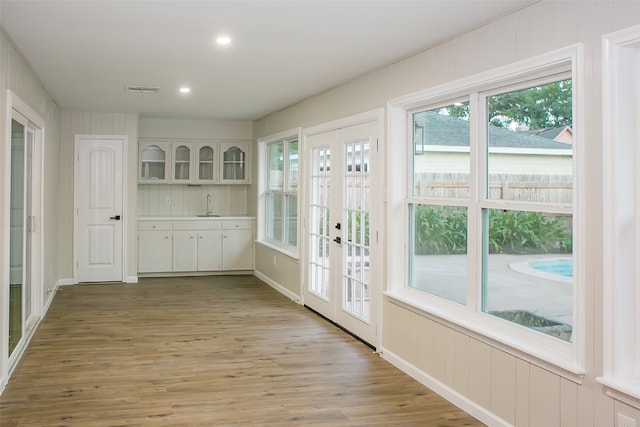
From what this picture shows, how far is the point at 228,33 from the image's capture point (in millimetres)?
3822

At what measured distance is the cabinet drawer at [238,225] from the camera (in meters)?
8.96

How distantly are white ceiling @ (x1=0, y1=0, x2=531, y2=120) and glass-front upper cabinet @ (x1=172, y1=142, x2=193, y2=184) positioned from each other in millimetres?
2928

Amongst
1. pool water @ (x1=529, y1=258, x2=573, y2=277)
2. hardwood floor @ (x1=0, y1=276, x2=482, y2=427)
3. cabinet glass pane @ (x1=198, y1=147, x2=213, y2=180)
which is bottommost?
hardwood floor @ (x1=0, y1=276, x2=482, y2=427)

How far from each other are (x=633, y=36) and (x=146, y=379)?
11.8 feet

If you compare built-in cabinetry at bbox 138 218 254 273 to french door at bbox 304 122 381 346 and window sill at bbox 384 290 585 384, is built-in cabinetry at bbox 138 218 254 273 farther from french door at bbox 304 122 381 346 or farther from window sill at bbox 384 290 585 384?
Answer: window sill at bbox 384 290 585 384

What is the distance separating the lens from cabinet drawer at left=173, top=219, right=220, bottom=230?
8781 millimetres

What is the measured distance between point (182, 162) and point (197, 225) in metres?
1.04

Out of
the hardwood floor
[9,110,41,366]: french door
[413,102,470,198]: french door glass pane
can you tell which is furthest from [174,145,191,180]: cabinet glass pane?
[413,102,470,198]: french door glass pane

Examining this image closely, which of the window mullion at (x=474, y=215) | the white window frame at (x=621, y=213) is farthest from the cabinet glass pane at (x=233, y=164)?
the white window frame at (x=621, y=213)

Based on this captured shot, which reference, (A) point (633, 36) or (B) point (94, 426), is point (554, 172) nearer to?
(A) point (633, 36)

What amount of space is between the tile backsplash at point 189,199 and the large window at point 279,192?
870 millimetres

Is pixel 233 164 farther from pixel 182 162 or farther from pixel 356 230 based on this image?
pixel 356 230

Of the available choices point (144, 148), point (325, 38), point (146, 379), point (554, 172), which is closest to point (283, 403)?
point (146, 379)

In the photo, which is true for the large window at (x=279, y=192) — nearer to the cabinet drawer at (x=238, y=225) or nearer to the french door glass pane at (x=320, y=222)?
the cabinet drawer at (x=238, y=225)
